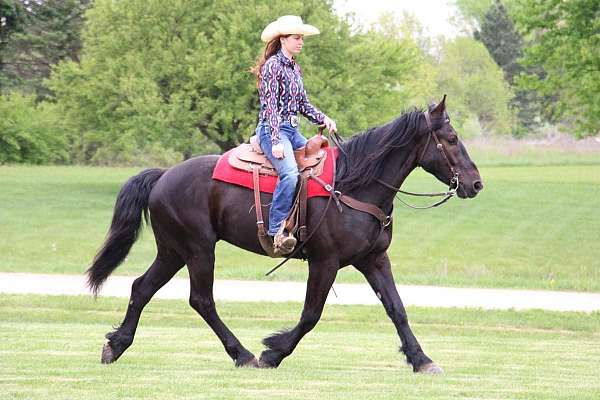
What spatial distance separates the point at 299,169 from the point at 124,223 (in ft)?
5.88

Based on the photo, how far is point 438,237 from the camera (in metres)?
28.3

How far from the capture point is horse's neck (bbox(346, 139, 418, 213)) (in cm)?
927

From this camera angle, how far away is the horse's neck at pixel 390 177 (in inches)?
365

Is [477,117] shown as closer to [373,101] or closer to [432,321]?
[373,101]

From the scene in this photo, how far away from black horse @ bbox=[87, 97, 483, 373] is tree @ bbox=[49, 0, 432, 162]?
21.1 m

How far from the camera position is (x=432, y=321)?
15.3 metres

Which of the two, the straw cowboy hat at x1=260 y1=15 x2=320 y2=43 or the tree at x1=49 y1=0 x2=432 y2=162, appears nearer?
the straw cowboy hat at x1=260 y1=15 x2=320 y2=43

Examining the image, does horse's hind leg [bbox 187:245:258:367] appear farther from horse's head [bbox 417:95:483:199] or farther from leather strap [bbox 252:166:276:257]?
horse's head [bbox 417:95:483:199]

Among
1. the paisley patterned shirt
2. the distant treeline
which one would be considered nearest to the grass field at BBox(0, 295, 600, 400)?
the paisley patterned shirt

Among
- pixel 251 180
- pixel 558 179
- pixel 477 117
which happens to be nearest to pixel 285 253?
pixel 251 180

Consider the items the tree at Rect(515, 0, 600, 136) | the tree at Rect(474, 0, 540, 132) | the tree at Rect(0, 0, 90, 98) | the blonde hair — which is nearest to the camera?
the blonde hair

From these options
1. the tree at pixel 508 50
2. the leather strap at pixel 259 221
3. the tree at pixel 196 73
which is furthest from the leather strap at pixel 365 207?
the tree at pixel 508 50

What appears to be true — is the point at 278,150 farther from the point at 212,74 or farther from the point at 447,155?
the point at 212,74

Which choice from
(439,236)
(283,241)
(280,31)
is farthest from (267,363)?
(439,236)
